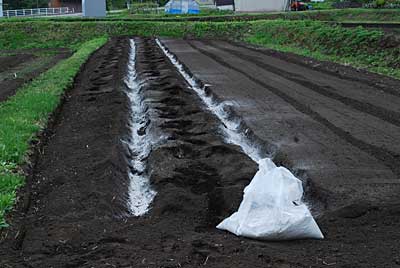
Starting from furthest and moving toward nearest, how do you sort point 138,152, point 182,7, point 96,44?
point 182,7 < point 96,44 < point 138,152

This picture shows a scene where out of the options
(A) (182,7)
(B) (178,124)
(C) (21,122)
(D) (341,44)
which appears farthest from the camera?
(A) (182,7)

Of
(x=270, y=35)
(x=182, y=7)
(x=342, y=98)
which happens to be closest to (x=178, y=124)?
(x=342, y=98)

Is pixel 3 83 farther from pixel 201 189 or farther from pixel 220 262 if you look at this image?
pixel 220 262

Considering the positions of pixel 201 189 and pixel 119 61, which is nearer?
pixel 201 189

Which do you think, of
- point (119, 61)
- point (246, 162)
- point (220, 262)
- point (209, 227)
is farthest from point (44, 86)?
point (220, 262)

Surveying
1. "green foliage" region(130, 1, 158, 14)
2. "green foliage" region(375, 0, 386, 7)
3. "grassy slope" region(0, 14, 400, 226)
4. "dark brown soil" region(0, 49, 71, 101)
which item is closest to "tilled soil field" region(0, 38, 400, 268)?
"grassy slope" region(0, 14, 400, 226)

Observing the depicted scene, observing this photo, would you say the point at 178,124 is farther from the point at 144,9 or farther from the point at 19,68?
the point at 144,9

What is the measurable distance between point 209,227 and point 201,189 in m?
1.10

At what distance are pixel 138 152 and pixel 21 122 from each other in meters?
2.20

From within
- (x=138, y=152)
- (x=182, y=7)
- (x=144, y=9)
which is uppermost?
(x=182, y=7)

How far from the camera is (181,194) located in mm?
6238

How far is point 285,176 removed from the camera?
5227mm

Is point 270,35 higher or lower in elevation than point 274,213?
higher

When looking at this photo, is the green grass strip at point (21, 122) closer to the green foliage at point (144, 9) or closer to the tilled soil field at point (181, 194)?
the tilled soil field at point (181, 194)
